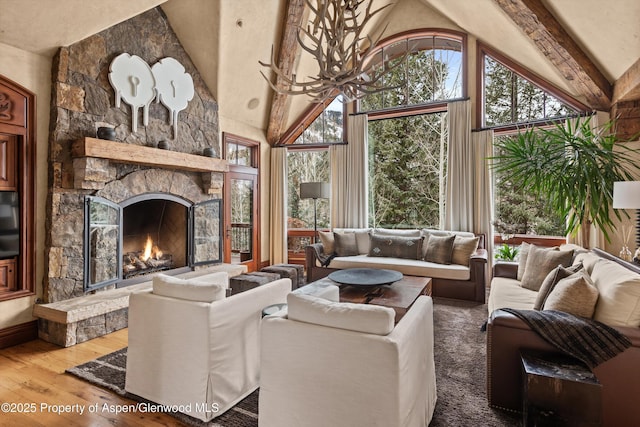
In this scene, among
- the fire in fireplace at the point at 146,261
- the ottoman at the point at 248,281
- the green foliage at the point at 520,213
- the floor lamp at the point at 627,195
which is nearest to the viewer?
the floor lamp at the point at 627,195

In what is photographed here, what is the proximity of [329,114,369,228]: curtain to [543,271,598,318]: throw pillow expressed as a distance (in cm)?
420

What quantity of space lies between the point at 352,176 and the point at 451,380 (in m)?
4.33

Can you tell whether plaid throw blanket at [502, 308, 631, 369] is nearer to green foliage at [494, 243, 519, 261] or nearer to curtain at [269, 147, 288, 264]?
green foliage at [494, 243, 519, 261]

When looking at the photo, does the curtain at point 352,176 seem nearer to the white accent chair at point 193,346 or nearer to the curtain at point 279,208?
the curtain at point 279,208

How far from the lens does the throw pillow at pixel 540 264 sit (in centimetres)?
334

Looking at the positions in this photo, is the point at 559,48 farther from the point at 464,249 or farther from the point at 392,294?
the point at 392,294

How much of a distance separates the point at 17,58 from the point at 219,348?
134 inches

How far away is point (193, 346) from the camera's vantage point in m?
2.13

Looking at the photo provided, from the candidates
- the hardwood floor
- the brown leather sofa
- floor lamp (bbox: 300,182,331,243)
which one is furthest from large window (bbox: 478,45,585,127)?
the hardwood floor

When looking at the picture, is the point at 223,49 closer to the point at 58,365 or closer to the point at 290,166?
the point at 290,166

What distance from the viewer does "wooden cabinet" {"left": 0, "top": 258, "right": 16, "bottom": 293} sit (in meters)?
3.22

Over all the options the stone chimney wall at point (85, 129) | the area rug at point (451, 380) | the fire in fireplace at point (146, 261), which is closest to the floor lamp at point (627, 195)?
the area rug at point (451, 380)

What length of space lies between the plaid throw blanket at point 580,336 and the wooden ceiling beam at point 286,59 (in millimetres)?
4059

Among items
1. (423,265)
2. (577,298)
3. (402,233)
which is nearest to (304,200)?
(402,233)
